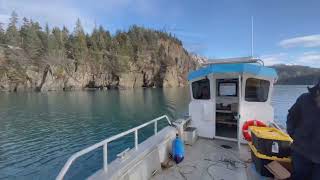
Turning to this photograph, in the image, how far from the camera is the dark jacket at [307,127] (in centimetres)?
270

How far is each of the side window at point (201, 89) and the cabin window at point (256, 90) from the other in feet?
4.23

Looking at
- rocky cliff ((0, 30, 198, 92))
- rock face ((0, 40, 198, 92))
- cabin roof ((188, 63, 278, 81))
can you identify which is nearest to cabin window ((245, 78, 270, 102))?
cabin roof ((188, 63, 278, 81))

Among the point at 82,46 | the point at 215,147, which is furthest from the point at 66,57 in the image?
the point at 215,147

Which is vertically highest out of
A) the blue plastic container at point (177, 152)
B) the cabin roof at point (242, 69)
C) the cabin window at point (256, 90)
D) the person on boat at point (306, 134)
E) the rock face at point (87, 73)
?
the rock face at point (87, 73)

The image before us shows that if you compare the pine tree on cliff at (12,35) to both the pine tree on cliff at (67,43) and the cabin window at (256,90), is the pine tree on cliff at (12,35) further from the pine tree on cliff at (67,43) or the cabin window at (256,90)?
the cabin window at (256,90)

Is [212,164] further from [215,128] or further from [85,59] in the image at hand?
[85,59]

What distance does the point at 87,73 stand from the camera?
96125 mm

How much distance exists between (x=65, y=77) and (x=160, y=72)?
43.2 metres

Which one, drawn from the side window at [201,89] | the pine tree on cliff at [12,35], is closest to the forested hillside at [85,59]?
the pine tree on cliff at [12,35]

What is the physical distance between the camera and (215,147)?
23.0ft

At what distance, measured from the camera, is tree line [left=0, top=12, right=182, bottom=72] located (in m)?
89.3

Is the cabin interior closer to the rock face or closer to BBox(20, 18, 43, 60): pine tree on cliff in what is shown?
the rock face

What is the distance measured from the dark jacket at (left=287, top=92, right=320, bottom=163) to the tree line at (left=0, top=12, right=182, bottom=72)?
95596 mm

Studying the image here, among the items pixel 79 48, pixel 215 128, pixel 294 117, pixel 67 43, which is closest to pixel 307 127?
pixel 294 117
